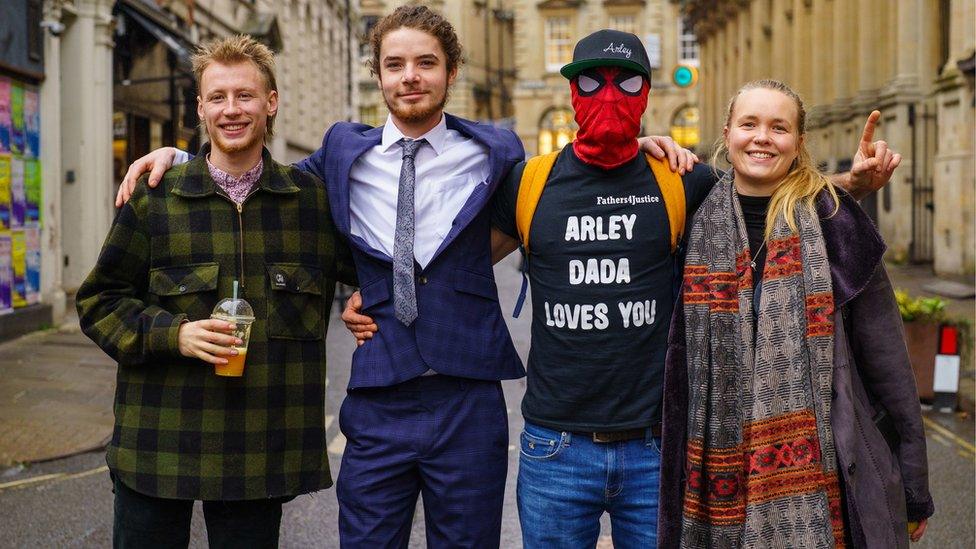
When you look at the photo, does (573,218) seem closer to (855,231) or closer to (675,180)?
Answer: (675,180)

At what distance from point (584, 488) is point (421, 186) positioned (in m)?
1.14

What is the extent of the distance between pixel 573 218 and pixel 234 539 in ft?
4.90


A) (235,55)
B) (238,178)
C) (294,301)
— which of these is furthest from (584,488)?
(235,55)

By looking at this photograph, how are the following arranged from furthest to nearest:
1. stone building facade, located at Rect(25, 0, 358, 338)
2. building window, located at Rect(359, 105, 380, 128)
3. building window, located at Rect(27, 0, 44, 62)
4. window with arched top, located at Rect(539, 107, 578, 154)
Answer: building window, located at Rect(359, 105, 380, 128), window with arched top, located at Rect(539, 107, 578, 154), stone building facade, located at Rect(25, 0, 358, 338), building window, located at Rect(27, 0, 44, 62)

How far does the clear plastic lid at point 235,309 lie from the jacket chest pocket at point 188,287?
0.10 m

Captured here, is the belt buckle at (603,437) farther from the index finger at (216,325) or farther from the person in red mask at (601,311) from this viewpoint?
the index finger at (216,325)

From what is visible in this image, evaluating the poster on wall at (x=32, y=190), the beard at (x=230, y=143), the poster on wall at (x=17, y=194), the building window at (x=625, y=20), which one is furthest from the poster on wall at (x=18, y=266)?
the building window at (x=625, y=20)

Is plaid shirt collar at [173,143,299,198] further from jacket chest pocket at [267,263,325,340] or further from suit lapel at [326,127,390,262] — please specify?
jacket chest pocket at [267,263,325,340]

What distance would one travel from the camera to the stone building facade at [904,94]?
17.7 meters

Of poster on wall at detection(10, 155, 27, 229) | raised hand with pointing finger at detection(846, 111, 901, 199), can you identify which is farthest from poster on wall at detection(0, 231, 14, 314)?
raised hand with pointing finger at detection(846, 111, 901, 199)

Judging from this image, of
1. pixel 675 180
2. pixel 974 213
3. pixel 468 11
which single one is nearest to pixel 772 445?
pixel 675 180

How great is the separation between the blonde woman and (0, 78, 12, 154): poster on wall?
10550 mm

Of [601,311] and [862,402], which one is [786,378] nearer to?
[862,402]

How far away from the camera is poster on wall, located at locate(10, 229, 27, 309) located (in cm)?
1208
